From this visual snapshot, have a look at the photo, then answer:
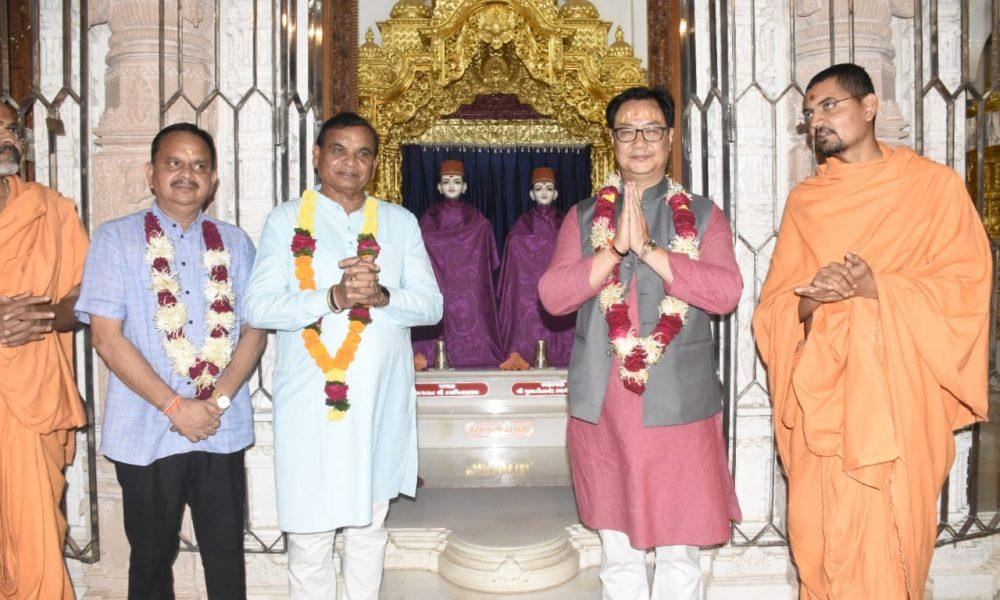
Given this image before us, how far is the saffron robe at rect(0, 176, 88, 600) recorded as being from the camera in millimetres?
2559

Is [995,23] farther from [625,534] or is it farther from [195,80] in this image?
[195,80]

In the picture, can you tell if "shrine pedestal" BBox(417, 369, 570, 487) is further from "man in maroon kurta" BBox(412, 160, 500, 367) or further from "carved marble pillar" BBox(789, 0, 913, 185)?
"carved marble pillar" BBox(789, 0, 913, 185)

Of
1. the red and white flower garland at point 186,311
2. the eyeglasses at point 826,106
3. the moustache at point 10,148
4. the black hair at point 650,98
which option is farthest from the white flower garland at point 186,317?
the eyeglasses at point 826,106

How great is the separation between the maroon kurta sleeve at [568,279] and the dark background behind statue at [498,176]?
5972 mm

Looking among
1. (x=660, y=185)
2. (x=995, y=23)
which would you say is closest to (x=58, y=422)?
(x=660, y=185)

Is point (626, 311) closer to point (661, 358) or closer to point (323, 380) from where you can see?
point (661, 358)

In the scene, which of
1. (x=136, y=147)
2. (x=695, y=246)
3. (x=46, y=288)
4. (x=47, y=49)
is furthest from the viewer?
(x=47, y=49)

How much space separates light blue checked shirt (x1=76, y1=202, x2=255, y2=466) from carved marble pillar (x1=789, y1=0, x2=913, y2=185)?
8.41 feet

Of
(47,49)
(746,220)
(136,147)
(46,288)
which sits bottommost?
(46,288)

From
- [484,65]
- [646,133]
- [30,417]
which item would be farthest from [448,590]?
[484,65]

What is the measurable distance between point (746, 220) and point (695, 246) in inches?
44.2

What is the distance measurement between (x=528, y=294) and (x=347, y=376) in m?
4.93

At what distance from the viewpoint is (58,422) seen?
8.67 ft

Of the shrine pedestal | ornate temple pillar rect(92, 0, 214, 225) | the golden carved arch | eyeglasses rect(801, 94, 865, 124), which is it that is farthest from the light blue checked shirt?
the golden carved arch
